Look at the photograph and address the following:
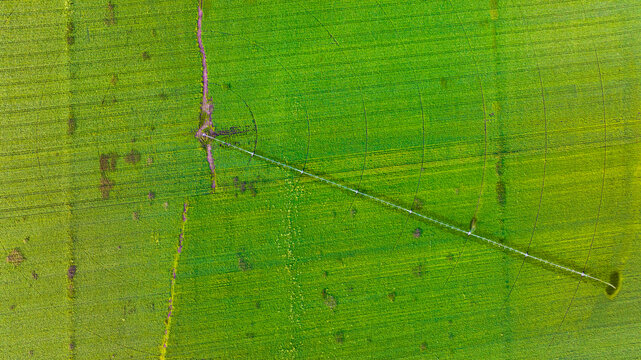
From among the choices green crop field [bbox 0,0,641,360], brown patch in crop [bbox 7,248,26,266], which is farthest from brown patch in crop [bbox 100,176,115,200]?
brown patch in crop [bbox 7,248,26,266]

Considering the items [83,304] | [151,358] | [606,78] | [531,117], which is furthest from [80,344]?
[606,78]

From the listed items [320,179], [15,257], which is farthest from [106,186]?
[320,179]

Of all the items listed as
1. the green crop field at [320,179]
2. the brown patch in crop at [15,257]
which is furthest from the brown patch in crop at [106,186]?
the brown patch in crop at [15,257]

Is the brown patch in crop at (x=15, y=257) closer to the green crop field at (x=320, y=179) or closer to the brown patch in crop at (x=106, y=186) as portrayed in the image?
the green crop field at (x=320, y=179)

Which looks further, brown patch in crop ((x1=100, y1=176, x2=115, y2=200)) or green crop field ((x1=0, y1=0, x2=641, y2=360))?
brown patch in crop ((x1=100, y1=176, x2=115, y2=200))

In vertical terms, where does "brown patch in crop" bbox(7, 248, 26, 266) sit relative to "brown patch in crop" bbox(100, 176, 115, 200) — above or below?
below

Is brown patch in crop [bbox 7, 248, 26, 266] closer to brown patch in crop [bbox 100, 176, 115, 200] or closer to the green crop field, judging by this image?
the green crop field

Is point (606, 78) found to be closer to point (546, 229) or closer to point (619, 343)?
point (546, 229)

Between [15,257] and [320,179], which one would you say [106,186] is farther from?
[320,179]
